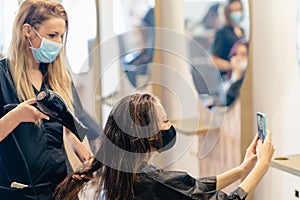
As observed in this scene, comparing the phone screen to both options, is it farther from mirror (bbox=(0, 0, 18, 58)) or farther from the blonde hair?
mirror (bbox=(0, 0, 18, 58))

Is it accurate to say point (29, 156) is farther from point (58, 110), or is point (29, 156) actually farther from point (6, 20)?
point (6, 20)

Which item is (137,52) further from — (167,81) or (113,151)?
(113,151)

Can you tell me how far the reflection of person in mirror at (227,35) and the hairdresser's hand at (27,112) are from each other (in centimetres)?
77

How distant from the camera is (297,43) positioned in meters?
1.71

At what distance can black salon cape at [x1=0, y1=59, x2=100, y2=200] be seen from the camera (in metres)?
1.49

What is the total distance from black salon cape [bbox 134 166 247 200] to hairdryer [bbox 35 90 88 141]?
0.37m

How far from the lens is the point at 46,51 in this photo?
152 cm

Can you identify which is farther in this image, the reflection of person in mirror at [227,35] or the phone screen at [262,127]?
the reflection of person in mirror at [227,35]

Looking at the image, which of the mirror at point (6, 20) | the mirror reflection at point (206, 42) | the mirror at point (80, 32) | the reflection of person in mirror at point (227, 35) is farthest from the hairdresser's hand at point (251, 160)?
the mirror at point (6, 20)

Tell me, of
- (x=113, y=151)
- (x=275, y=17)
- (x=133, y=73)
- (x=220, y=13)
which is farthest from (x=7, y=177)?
(x=275, y=17)

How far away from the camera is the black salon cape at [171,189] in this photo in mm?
1267

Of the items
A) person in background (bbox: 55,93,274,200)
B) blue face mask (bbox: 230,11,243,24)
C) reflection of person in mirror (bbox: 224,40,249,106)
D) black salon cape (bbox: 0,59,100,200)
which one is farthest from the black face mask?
blue face mask (bbox: 230,11,243,24)

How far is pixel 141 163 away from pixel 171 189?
0.36 feet

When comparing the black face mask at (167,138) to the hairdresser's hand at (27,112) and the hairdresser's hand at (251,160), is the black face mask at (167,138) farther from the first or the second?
the hairdresser's hand at (27,112)
